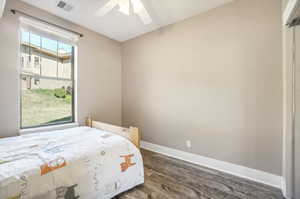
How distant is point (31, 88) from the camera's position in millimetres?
2418

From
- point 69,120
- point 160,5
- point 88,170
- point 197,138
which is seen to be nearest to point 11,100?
point 69,120

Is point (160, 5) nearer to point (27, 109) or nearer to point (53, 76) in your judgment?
point (53, 76)

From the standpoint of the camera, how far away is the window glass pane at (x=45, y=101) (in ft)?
7.71

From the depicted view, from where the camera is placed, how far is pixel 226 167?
7.25 feet

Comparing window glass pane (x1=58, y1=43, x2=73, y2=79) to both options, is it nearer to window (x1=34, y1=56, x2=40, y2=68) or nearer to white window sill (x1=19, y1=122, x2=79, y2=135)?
window (x1=34, y1=56, x2=40, y2=68)

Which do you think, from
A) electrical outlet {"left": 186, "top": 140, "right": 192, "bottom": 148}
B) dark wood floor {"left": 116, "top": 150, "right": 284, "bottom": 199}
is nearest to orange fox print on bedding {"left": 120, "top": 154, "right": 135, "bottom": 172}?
dark wood floor {"left": 116, "top": 150, "right": 284, "bottom": 199}

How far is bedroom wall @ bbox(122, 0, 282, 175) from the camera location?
1891mm

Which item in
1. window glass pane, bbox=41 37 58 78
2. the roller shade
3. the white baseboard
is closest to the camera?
the white baseboard

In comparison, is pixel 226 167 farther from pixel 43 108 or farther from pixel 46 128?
pixel 43 108

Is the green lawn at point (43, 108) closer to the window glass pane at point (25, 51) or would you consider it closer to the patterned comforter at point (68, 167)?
the window glass pane at point (25, 51)

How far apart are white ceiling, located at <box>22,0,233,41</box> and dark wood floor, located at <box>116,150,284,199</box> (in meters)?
2.71

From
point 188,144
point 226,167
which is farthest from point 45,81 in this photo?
point 226,167

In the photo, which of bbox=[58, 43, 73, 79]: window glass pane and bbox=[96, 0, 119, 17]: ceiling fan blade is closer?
bbox=[96, 0, 119, 17]: ceiling fan blade

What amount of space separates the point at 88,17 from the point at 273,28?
9.81 feet
